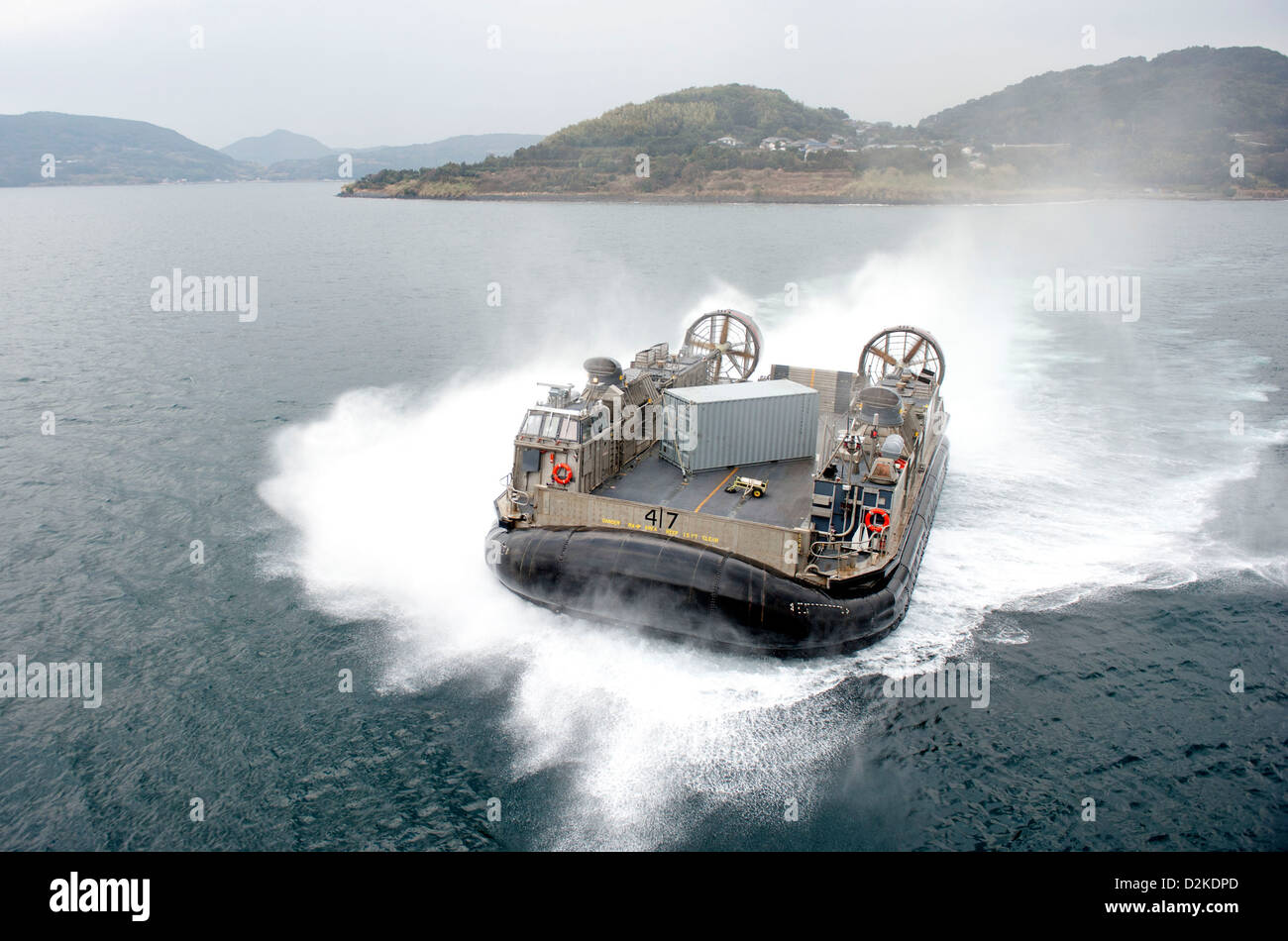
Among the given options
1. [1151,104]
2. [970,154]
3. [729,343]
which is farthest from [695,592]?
[1151,104]

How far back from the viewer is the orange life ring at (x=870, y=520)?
1697 centimetres

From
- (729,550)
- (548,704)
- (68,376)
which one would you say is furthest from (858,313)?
(68,376)

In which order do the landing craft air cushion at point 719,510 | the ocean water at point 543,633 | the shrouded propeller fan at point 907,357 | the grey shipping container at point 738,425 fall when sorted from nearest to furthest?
the ocean water at point 543,633 < the landing craft air cushion at point 719,510 < the grey shipping container at point 738,425 < the shrouded propeller fan at point 907,357

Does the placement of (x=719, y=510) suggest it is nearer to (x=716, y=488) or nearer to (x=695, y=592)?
(x=716, y=488)

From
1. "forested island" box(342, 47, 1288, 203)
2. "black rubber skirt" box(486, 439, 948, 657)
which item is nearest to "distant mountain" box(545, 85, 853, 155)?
"forested island" box(342, 47, 1288, 203)

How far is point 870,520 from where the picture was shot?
17125 millimetres

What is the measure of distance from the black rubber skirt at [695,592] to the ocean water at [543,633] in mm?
588

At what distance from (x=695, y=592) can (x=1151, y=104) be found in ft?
622

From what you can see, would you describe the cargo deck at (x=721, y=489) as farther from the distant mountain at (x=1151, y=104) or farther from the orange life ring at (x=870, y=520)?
the distant mountain at (x=1151, y=104)

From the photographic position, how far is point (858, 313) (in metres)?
46.3

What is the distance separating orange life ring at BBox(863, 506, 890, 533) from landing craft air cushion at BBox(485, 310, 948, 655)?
22mm

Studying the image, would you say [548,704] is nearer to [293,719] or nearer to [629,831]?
[629,831]

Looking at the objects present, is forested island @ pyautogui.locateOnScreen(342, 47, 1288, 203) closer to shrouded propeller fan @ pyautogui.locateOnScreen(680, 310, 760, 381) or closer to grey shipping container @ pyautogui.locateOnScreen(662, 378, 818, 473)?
shrouded propeller fan @ pyautogui.locateOnScreen(680, 310, 760, 381)

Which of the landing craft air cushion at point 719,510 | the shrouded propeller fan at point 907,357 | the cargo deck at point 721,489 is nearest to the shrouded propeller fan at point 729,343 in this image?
the shrouded propeller fan at point 907,357
